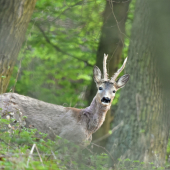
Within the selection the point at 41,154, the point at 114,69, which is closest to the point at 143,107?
the point at 41,154

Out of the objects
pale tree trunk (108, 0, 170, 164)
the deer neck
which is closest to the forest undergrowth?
the deer neck

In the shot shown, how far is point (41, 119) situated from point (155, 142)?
2.68m

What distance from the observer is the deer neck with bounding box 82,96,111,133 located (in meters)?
6.87

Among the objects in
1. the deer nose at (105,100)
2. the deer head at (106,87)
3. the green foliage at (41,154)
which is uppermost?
the deer head at (106,87)

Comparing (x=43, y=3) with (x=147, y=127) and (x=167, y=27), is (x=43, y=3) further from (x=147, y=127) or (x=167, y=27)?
(x=167, y=27)

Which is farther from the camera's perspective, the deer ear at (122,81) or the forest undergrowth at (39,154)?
the deer ear at (122,81)

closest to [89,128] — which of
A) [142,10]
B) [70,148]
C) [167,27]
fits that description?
[70,148]

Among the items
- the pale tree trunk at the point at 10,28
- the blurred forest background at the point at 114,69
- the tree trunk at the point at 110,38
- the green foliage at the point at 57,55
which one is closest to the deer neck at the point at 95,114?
the blurred forest background at the point at 114,69

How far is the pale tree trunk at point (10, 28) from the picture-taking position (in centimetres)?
714

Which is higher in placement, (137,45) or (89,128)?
(137,45)

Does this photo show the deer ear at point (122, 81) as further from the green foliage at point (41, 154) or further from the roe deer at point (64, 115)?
the green foliage at point (41, 154)

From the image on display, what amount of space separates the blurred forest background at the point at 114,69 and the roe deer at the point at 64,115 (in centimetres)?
46

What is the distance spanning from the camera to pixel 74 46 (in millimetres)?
11875

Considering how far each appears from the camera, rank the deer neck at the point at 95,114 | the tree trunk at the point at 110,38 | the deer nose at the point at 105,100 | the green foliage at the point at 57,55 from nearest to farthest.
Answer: the deer nose at the point at 105,100 → the deer neck at the point at 95,114 → the tree trunk at the point at 110,38 → the green foliage at the point at 57,55
